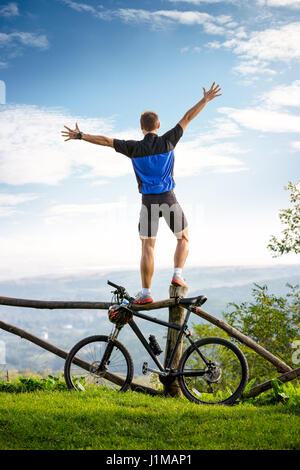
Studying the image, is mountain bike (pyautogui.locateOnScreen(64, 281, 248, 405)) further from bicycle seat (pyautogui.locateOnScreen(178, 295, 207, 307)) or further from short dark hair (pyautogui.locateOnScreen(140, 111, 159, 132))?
short dark hair (pyautogui.locateOnScreen(140, 111, 159, 132))

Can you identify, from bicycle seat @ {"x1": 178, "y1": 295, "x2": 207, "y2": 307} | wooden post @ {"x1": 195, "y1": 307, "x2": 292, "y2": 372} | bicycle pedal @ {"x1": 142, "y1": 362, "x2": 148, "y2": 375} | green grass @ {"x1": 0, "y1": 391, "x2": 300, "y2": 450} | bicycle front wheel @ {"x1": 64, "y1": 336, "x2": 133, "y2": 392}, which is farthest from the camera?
wooden post @ {"x1": 195, "y1": 307, "x2": 292, "y2": 372}

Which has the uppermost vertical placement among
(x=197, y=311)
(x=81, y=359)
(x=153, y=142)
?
(x=153, y=142)

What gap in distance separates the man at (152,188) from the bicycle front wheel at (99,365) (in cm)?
70

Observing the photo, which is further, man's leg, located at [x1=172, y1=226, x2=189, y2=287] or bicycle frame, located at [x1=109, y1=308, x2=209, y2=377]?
man's leg, located at [x1=172, y1=226, x2=189, y2=287]

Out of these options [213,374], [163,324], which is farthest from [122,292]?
[213,374]

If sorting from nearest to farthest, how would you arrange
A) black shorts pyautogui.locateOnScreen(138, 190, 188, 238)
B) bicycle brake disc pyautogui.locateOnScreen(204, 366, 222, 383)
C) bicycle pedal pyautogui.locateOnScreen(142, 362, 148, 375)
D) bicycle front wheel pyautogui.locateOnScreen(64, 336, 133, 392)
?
bicycle brake disc pyautogui.locateOnScreen(204, 366, 222, 383), bicycle pedal pyautogui.locateOnScreen(142, 362, 148, 375), bicycle front wheel pyautogui.locateOnScreen(64, 336, 133, 392), black shorts pyautogui.locateOnScreen(138, 190, 188, 238)

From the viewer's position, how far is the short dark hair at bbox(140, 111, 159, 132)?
6.61 metres

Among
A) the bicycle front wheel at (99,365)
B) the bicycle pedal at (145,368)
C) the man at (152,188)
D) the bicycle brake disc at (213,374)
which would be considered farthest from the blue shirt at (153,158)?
the bicycle brake disc at (213,374)

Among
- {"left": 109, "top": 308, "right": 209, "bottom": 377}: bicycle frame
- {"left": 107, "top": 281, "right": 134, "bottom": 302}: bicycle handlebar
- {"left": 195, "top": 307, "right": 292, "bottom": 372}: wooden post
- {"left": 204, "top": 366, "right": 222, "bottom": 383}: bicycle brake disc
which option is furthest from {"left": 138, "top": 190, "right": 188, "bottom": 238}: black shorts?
{"left": 204, "top": 366, "right": 222, "bottom": 383}: bicycle brake disc

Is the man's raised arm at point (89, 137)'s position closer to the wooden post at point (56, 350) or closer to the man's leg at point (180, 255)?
the man's leg at point (180, 255)
